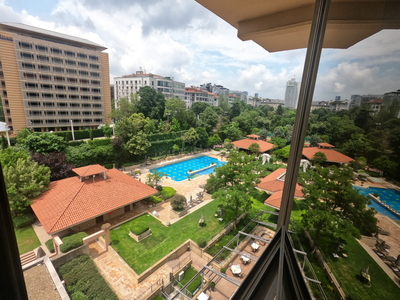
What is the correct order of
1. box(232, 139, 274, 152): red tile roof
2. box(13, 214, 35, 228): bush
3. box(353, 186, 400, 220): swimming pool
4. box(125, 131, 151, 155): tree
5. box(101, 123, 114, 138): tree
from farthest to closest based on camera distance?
1. box(232, 139, 274, 152): red tile roof
2. box(101, 123, 114, 138): tree
3. box(125, 131, 151, 155): tree
4. box(13, 214, 35, 228): bush
5. box(353, 186, 400, 220): swimming pool

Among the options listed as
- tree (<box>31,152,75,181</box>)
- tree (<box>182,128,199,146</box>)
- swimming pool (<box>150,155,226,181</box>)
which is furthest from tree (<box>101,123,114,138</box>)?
tree (<box>182,128,199,146</box>)

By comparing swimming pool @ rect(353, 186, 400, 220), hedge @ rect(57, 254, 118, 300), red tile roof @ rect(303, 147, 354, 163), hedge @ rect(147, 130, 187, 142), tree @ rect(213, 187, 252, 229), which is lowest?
hedge @ rect(57, 254, 118, 300)

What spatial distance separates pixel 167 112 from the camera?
13.0 meters

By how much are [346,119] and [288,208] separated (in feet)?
2.09

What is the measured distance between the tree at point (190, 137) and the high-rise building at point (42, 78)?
5278 mm

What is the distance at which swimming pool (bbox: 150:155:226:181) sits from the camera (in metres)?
8.64

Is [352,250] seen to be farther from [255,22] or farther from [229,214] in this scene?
[229,214]

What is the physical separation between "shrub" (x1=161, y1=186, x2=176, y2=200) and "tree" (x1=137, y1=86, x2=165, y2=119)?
797 cm

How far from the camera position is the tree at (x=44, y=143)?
211 inches

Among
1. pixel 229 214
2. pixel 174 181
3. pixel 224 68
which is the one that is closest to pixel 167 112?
pixel 174 181

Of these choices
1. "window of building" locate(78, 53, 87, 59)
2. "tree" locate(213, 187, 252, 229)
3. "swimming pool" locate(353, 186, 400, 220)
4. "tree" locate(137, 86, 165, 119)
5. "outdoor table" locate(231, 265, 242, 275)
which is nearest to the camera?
"swimming pool" locate(353, 186, 400, 220)

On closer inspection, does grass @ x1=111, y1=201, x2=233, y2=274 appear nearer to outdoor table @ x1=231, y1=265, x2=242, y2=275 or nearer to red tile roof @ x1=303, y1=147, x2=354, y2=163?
outdoor table @ x1=231, y1=265, x2=242, y2=275

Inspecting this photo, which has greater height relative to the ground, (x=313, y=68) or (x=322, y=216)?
(x=313, y=68)

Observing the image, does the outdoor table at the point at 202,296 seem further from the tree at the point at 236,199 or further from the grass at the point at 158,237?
the tree at the point at 236,199
